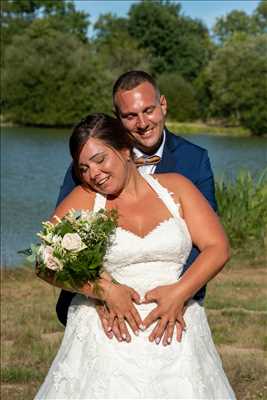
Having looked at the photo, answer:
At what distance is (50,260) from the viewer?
3.13 metres

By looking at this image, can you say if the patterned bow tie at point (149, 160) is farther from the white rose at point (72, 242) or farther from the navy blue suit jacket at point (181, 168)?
the white rose at point (72, 242)

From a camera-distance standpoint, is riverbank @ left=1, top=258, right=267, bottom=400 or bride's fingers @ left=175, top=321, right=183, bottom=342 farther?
riverbank @ left=1, top=258, right=267, bottom=400

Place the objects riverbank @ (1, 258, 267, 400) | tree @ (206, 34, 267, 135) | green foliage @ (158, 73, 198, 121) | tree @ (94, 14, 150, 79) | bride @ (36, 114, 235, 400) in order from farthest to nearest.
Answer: tree @ (94, 14, 150, 79) → green foliage @ (158, 73, 198, 121) → tree @ (206, 34, 267, 135) → riverbank @ (1, 258, 267, 400) → bride @ (36, 114, 235, 400)

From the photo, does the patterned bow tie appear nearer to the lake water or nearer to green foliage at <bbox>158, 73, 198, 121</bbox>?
the lake water

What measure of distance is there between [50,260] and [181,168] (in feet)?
2.53

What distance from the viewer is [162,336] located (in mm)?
3223

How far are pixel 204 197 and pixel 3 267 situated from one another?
8421mm

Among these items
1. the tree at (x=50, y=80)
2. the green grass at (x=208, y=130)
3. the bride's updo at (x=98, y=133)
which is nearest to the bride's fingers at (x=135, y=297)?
the bride's updo at (x=98, y=133)

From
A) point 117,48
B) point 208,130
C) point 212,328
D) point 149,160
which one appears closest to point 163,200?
point 149,160

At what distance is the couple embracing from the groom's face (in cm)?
21

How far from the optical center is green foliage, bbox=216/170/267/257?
12.2 metres

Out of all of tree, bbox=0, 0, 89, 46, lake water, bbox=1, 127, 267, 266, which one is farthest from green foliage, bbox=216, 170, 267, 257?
tree, bbox=0, 0, 89, 46

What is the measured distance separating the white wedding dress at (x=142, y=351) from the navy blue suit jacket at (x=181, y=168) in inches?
11.2

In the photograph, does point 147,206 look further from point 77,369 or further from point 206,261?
point 77,369
